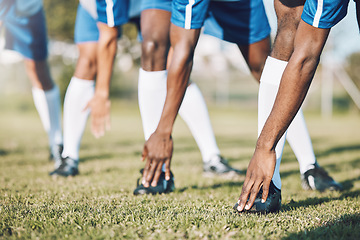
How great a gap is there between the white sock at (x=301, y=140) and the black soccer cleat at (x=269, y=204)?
2.74 ft

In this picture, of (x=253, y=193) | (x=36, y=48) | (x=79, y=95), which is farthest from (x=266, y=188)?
(x=36, y=48)

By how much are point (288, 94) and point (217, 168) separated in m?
1.72

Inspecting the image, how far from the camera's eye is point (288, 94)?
1797 millimetres

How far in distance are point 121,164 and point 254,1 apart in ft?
7.25

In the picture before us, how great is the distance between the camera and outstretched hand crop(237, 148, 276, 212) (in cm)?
184

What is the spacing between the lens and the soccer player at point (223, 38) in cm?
263

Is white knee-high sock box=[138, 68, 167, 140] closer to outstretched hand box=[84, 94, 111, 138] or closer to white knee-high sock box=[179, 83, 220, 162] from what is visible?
outstretched hand box=[84, 94, 111, 138]

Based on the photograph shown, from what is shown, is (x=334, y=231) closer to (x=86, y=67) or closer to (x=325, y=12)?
(x=325, y=12)

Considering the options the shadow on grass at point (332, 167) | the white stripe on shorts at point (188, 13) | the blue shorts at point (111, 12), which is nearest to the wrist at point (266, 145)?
the white stripe on shorts at point (188, 13)

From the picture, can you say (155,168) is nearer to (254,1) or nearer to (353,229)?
(353,229)

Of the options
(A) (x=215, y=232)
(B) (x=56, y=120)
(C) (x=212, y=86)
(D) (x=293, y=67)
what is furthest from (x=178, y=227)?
(C) (x=212, y=86)

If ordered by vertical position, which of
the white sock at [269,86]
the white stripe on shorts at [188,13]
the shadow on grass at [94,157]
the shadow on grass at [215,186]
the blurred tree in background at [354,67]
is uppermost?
the white stripe on shorts at [188,13]

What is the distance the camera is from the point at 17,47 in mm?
4062

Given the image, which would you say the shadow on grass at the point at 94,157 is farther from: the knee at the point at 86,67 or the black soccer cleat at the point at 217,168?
the black soccer cleat at the point at 217,168
